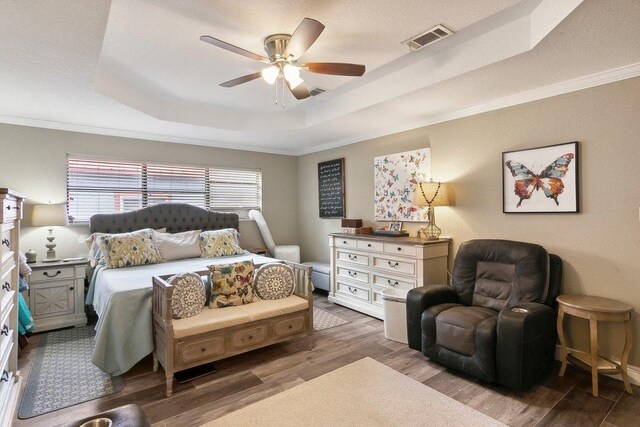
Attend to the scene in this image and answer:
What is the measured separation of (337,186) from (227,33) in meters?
3.15

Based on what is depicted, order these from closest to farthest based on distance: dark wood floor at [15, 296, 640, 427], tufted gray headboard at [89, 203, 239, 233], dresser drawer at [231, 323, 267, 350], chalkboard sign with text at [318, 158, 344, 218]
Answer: dark wood floor at [15, 296, 640, 427]
dresser drawer at [231, 323, 267, 350]
tufted gray headboard at [89, 203, 239, 233]
chalkboard sign with text at [318, 158, 344, 218]

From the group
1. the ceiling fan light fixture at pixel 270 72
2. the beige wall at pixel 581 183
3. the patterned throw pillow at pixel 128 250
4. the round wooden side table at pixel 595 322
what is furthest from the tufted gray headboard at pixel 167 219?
the round wooden side table at pixel 595 322

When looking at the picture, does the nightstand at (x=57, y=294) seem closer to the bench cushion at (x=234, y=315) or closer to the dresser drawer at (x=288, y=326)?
the bench cushion at (x=234, y=315)

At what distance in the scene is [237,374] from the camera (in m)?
2.70

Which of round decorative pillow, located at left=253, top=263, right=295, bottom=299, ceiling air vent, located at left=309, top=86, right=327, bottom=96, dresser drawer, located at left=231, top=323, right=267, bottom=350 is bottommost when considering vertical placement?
dresser drawer, located at left=231, top=323, right=267, bottom=350

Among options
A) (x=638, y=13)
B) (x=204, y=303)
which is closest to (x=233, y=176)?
(x=204, y=303)

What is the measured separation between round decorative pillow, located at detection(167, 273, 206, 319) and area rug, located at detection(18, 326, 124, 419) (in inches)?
27.6

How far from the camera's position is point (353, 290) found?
14.3 ft

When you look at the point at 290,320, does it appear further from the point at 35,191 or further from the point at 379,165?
the point at 35,191

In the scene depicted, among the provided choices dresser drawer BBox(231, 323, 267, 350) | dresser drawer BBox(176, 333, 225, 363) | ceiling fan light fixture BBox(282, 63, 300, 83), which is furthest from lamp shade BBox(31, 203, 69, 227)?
ceiling fan light fixture BBox(282, 63, 300, 83)

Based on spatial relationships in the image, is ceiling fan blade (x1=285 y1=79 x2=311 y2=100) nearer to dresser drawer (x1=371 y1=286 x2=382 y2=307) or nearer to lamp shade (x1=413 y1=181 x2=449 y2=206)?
lamp shade (x1=413 y1=181 x2=449 y2=206)

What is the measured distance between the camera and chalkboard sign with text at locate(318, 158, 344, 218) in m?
5.19

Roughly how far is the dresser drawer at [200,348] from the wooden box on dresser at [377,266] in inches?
79.2

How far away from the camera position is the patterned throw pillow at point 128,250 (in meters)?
3.60
